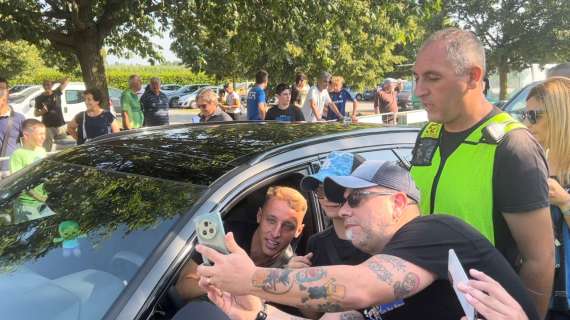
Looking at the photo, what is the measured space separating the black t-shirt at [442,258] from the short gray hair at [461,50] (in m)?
0.71

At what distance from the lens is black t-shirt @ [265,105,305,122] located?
6.85 metres

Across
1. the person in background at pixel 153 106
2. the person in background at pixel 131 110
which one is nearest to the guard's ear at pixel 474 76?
the person in background at pixel 131 110

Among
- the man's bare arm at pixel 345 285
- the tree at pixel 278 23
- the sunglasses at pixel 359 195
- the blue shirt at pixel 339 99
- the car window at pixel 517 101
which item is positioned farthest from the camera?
the blue shirt at pixel 339 99

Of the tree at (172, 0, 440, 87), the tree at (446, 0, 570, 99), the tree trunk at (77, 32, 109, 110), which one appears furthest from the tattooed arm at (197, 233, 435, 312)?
the tree at (446, 0, 570, 99)

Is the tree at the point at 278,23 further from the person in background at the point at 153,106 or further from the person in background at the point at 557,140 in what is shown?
the person in background at the point at 557,140

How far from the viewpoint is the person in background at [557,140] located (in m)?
2.22

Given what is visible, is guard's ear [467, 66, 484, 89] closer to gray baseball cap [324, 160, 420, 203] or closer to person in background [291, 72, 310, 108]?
gray baseball cap [324, 160, 420, 203]

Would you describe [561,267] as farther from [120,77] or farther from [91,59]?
[120,77]

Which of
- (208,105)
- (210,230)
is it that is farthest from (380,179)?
(208,105)

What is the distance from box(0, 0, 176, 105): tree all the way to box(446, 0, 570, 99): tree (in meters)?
24.4

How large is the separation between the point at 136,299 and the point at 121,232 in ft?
1.21

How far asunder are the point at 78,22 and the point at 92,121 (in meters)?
3.11

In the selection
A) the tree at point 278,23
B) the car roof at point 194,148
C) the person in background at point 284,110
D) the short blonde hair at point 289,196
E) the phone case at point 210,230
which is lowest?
the short blonde hair at point 289,196

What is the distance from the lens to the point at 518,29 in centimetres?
2870
